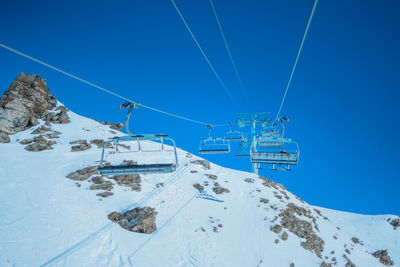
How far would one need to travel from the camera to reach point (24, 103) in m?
36.8

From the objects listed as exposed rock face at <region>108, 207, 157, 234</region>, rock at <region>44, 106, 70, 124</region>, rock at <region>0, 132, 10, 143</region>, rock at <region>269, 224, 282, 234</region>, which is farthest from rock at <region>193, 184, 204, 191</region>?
rock at <region>44, 106, 70, 124</region>

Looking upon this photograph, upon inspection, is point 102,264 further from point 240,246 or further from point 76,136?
point 76,136

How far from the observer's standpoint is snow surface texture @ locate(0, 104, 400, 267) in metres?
14.3

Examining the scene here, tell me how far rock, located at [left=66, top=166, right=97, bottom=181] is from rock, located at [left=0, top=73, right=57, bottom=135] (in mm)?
20008

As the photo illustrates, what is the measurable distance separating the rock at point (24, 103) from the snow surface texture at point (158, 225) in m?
2.64

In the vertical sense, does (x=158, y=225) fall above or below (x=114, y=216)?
above

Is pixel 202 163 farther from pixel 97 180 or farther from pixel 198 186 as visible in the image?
pixel 97 180

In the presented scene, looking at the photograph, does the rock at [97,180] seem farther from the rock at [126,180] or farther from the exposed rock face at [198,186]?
the exposed rock face at [198,186]

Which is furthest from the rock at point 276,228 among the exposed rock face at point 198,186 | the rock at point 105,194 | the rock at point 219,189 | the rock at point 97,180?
the rock at point 97,180

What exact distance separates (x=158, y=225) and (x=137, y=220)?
8.06 ft

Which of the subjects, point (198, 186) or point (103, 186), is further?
point (198, 186)

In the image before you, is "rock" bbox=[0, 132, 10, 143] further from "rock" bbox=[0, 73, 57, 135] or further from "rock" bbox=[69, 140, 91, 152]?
"rock" bbox=[69, 140, 91, 152]

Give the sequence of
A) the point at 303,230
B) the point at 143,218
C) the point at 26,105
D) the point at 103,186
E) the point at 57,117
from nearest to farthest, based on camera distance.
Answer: the point at 143,218 → the point at 303,230 → the point at 103,186 → the point at 26,105 → the point at 57,117

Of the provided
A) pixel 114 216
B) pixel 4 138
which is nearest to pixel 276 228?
pixel 114 216
